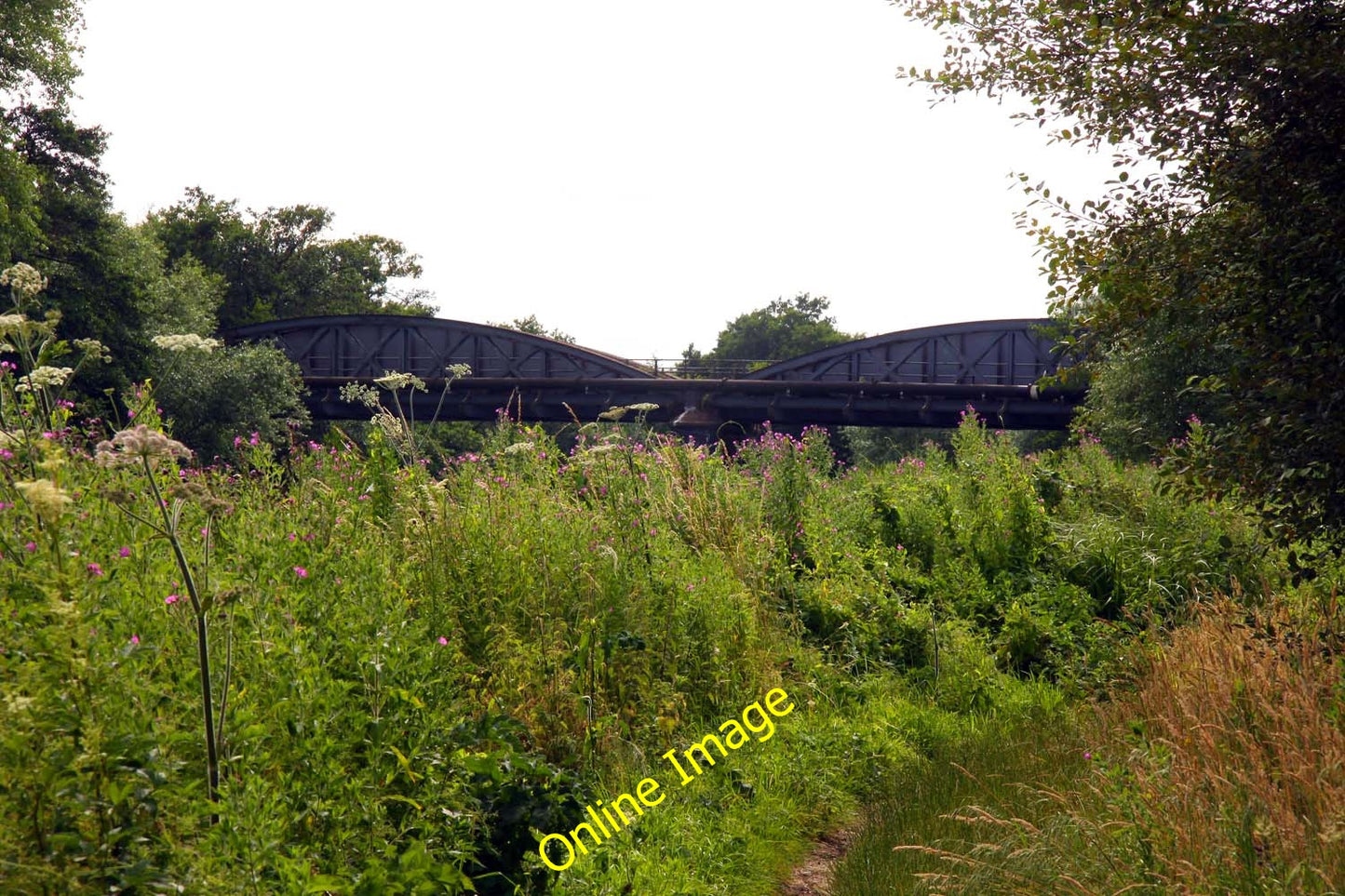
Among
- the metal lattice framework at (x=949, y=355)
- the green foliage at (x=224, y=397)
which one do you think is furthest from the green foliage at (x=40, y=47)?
the metal lattice framework at (x=949, y=355)

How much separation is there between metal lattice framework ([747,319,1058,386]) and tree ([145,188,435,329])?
21.6 m

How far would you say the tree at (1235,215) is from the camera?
4.17 metres

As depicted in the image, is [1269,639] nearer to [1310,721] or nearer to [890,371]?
[1310,721]

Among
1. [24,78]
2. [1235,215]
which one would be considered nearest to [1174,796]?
[1235,215]

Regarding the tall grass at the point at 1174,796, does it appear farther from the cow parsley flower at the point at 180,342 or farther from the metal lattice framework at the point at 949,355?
the metal lattice framework at the point at 949,355

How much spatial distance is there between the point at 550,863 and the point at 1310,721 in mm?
2991

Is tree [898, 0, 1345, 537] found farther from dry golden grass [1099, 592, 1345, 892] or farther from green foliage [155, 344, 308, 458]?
green foliage [155, 344, 308, 458]

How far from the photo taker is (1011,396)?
118 feet

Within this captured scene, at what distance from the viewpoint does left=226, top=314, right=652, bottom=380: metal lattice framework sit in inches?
1882

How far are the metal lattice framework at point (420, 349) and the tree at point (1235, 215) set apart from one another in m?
43.1

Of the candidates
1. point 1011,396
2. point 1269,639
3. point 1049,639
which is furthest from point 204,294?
point 1269,639

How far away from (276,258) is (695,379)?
23500mm

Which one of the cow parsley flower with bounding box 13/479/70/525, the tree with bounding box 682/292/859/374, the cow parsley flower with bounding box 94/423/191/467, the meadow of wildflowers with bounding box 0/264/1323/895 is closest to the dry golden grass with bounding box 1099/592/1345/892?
the meadow of wildflowers with bounding box 0/264/1323/895

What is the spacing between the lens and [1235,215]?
4.65m
